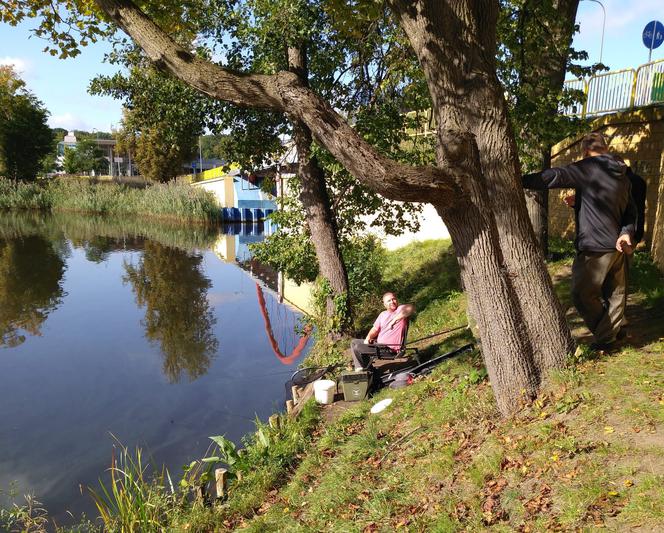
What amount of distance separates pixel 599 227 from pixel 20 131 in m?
60.1

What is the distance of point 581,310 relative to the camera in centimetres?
537

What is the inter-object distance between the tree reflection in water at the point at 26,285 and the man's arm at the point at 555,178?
40.5 ft

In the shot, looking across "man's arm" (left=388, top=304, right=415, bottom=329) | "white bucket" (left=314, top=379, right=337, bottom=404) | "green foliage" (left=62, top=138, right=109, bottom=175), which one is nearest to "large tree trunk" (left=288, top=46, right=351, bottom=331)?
"man's arm" (left=388, top=304, right=415, bottom=329)

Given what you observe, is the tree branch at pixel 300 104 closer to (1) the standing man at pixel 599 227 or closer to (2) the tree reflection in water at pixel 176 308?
(1) the standing man at pixel 599 227

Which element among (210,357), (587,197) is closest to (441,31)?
(587,197)

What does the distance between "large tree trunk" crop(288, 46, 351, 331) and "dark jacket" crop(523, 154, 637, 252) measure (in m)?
5.36

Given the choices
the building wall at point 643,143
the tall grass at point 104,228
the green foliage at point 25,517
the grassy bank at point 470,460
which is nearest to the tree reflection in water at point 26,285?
the tall grass at point 104,228

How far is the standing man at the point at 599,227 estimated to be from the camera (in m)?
4.93

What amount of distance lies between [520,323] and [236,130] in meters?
7.14

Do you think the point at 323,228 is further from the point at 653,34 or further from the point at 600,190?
the point at 653,34

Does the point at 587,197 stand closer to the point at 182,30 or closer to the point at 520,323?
the point at 520,323

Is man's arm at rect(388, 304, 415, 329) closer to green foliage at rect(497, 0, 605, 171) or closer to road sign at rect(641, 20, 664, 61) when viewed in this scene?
green foliage at rect(497, 0, 605, 171)

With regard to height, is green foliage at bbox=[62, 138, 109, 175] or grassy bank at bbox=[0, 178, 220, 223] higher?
green foliage at bbox=[62, 138, 109, 175]

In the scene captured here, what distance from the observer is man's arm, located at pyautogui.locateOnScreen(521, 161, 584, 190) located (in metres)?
4.89
